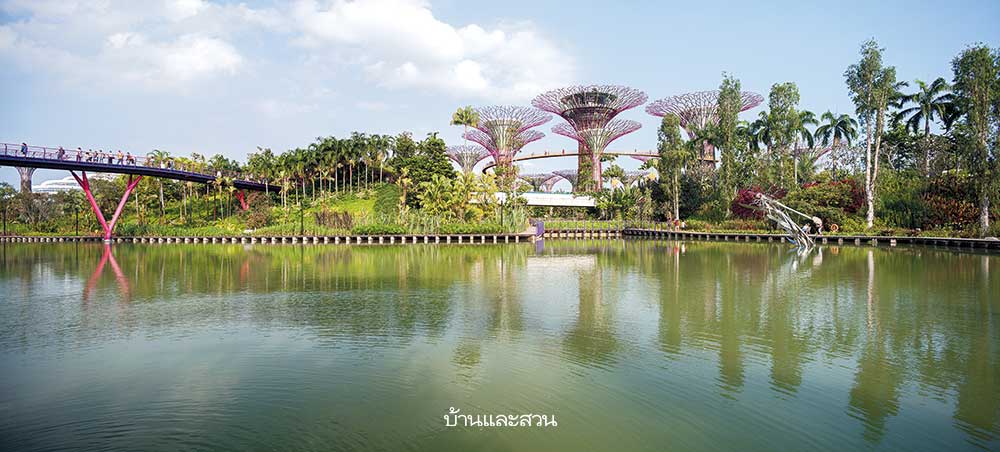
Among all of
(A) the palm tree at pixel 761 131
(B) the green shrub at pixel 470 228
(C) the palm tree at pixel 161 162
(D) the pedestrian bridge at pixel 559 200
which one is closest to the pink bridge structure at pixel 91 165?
(C) the palm tree at pixel 161 162

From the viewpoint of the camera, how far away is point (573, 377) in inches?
310

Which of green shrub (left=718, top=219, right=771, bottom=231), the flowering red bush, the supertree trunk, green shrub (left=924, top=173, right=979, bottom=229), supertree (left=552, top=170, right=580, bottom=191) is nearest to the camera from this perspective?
green shrub (left=924, top=173, right=979, bottom=229)

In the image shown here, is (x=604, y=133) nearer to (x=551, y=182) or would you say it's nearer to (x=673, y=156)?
(x=673, y=156)

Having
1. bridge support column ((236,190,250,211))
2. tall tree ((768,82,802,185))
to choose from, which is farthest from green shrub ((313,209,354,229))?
tall tree ((768,82,802,185))

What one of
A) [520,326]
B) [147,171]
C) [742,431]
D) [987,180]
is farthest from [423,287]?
[147,171]

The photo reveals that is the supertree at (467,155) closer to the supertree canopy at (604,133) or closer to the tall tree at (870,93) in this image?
the supertree canopy at (604,133)

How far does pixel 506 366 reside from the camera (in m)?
8.42

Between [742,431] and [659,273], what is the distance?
14.8 meters

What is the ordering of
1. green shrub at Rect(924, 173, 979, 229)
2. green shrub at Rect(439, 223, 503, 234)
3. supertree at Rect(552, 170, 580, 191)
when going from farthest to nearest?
supertree at Rect(552, 170, 580, 191) < green shrub at Rect(439, 223, 503, 234) < green shrub at Rect(924, 173, 979, 229)

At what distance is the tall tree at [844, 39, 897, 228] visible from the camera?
38094 millimetres

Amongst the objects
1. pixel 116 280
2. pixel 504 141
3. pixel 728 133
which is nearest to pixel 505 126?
pixel 504 141

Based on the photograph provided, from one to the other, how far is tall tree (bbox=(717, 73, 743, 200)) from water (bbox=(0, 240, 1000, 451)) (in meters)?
33.7

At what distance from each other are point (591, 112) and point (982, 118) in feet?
Result: 141

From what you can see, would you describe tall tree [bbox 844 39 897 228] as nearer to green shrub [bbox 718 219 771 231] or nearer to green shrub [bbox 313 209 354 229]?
green shrub [bbox 718 219 771 231]
